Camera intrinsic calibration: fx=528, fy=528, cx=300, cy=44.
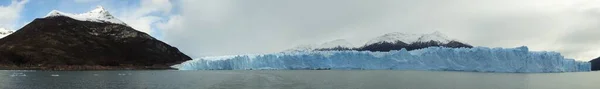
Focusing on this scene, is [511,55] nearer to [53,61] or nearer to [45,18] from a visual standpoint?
[53,61]

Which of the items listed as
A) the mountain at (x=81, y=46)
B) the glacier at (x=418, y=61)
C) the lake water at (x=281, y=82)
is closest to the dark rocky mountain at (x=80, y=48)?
the mountain at (x=81, y=46)

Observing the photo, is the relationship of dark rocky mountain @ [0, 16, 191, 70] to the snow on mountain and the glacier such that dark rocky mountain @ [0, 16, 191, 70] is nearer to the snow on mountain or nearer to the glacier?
the snow on mountain

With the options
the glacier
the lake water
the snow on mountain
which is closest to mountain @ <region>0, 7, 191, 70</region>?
the snow on mountain

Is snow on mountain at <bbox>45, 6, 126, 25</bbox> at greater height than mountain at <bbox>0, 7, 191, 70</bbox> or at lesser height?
greater

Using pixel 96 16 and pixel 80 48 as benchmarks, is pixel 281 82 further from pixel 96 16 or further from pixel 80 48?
pixel 96 16

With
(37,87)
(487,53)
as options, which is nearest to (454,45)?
(487,53)

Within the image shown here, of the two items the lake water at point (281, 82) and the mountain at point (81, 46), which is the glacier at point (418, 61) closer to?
the lake water at point (281, 82)
